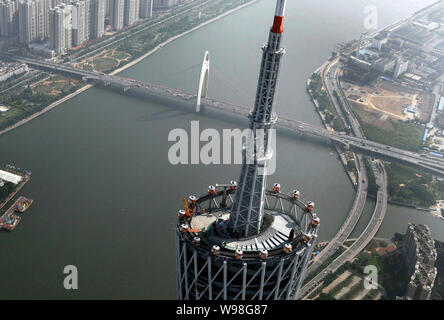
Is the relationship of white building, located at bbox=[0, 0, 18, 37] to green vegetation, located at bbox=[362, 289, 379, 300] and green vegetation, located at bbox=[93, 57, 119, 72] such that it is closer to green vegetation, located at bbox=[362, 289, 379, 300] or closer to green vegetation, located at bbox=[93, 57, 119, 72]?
green vegetation, located at bbox=[93, 57, 119, 72]

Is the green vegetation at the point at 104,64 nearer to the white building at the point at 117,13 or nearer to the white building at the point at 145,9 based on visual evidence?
the white building at the point at 117,13

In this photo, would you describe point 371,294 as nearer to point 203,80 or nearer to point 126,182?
point 126,182

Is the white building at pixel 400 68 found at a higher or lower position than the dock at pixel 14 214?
higher

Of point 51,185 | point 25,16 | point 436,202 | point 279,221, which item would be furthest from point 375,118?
point 25,16

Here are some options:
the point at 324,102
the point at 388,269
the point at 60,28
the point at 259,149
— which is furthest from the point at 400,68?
the point at 259,149

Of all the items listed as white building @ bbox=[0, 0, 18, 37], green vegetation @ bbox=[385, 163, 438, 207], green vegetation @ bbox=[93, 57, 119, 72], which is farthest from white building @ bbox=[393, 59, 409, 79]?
white building @ bbox=[0, 0, 18, 37]

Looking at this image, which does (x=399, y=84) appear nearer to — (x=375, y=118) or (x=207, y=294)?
(x=375, y=118)

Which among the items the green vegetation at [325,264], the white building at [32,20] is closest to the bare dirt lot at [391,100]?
the green vegetation at [325,264]
